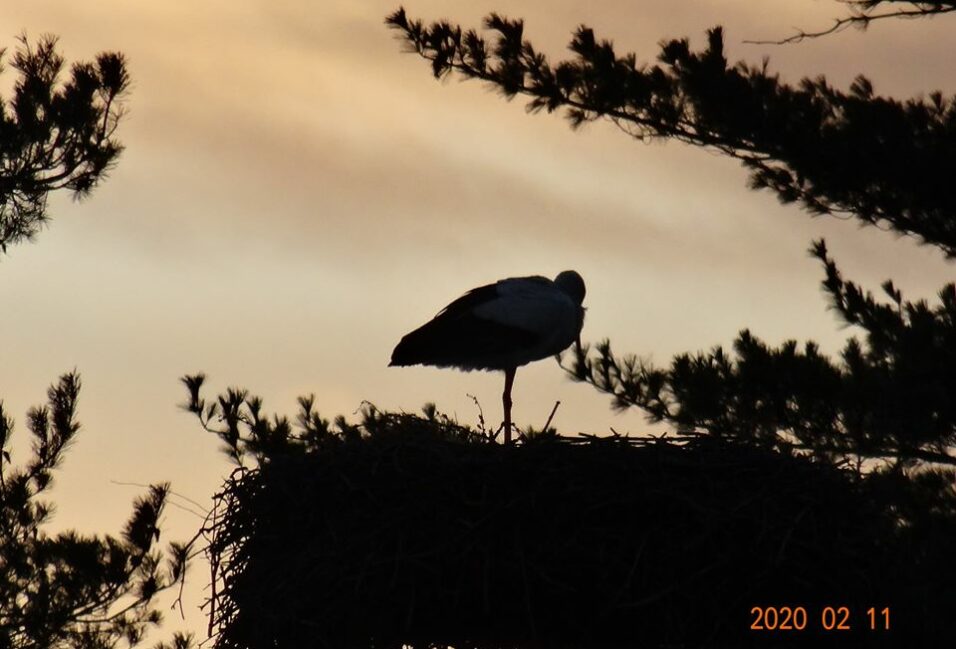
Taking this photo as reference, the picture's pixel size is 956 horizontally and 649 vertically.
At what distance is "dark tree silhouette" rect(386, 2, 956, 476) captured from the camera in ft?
41.4

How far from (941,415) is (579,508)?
18.7 feet

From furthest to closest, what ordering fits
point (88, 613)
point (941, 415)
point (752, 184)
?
point (752, 184)
point (941, 415)
point (88, 613)

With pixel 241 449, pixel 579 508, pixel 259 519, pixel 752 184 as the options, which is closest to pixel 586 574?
pixel 579 508

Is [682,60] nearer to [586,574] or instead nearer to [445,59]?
[445,59]

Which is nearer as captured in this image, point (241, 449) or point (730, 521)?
point (730, 521)

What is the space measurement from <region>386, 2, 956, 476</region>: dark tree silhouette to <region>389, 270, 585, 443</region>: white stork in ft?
8.82

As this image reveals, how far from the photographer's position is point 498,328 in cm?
1019

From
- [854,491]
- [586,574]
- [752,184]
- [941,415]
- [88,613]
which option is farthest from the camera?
[752,184]

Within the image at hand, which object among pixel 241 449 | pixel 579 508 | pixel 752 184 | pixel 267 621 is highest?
pixel 752 184

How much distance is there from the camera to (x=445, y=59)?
12.6 meters

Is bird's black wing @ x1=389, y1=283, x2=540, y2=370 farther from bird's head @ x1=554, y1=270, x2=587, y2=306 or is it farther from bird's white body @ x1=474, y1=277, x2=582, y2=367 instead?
bird's head @ x1=554, y1=270, x2=587, y2=306
